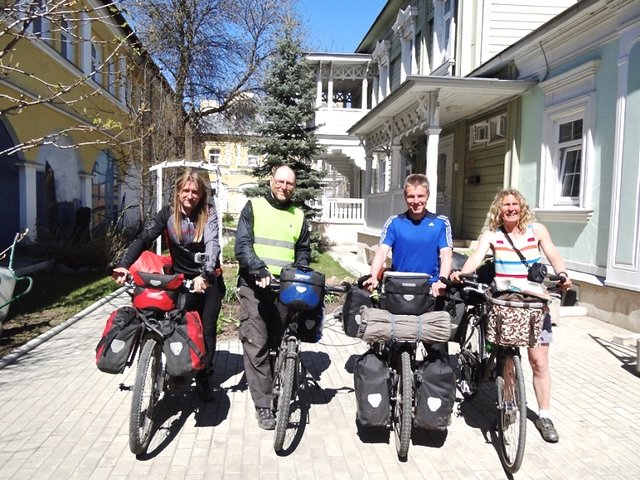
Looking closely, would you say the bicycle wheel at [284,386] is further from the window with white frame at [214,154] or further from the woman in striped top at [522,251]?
the window with white frame at [214,154]

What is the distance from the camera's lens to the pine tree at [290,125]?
1450 cm

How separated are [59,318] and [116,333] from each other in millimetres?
4511

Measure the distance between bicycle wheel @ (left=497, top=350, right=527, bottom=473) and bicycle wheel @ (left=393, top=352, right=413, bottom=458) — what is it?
0.65 metres

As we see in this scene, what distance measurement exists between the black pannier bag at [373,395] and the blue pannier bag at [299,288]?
1.89 feet

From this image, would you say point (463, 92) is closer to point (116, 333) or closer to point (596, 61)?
point (596, 61)

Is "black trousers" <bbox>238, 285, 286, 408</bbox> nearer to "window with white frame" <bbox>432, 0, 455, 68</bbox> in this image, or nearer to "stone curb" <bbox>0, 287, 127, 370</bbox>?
"stone curb" <bbox>0, 287, 127, 370</bbox>

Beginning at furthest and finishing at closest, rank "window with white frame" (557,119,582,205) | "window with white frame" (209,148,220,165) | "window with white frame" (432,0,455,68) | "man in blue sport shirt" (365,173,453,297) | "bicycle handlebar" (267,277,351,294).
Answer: "window with white frame" (209,148,220,165) < "window with white frame" (432,0,455,68) < "window with white frame" (557,119,582,205) < "man in blue sport shirt" (365,173,453,297) < "bicycle handlebar" (267,277,351,294)

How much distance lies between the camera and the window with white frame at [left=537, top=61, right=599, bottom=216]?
7508 mm

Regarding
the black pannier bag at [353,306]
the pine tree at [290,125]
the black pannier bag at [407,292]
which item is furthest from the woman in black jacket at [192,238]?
the pine tree at [290,125]

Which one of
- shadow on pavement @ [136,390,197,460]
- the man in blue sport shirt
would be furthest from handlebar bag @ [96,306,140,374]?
the man in blue sport shirt

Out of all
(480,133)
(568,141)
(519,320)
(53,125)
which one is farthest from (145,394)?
(53,125)

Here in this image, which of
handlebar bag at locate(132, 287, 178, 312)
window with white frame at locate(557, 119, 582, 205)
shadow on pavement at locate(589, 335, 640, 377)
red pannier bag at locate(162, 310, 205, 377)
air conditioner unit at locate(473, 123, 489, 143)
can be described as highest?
air conditioner unit at locate(473, 123, 489, 143)

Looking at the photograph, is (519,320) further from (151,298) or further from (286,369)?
(151,298)

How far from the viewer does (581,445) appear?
348 cm
